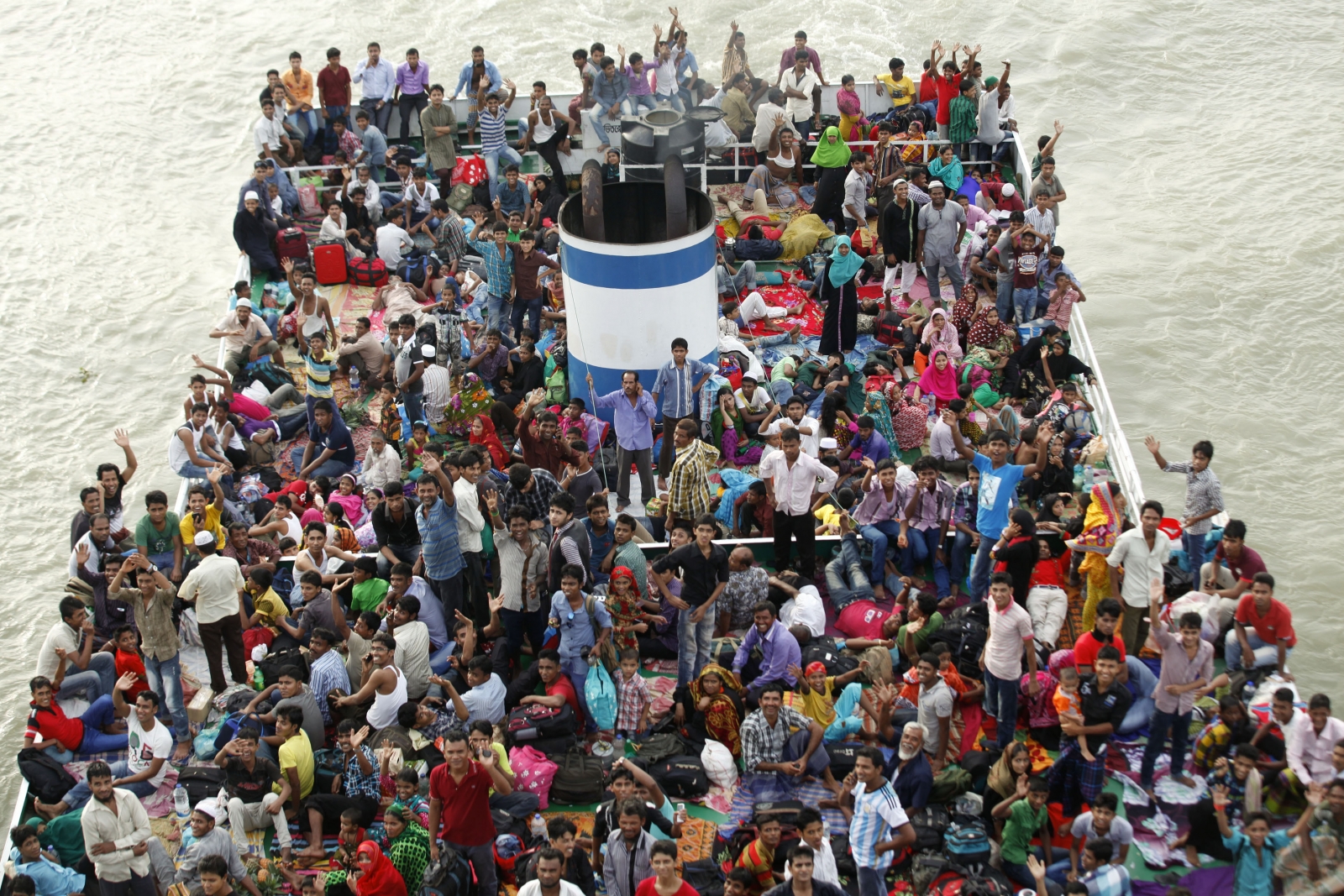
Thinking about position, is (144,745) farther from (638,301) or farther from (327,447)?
(638,301)

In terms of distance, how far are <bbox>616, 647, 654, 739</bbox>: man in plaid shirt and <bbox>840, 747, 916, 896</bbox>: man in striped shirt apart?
1976mm

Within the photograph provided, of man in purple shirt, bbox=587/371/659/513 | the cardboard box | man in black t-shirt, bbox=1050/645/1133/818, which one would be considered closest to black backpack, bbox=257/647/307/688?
the cardboard box

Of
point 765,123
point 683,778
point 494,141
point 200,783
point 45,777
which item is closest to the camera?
point 683,778

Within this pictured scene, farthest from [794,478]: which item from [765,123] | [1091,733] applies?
[765,123]

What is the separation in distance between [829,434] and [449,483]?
3763 millimetres

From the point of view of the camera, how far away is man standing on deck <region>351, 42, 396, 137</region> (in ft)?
64.3

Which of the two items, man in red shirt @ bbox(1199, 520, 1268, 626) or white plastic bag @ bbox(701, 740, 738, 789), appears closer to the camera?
white plastic bag @ bbox(701, 740, 738, 789)

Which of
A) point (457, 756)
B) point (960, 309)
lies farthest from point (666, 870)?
point (960, 309)

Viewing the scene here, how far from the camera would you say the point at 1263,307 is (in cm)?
2288

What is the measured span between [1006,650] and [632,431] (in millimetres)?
3920

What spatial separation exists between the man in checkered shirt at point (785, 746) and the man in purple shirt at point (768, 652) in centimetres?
46

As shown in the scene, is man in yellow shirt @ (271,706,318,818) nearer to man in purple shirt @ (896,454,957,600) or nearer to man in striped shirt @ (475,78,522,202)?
man in purple shirt @ (896,454,957,600)

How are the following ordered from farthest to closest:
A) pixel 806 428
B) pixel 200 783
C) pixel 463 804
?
pixel 806 428
pixel 200 783
pixel 463 804

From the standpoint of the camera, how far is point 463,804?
9766 millimetres
